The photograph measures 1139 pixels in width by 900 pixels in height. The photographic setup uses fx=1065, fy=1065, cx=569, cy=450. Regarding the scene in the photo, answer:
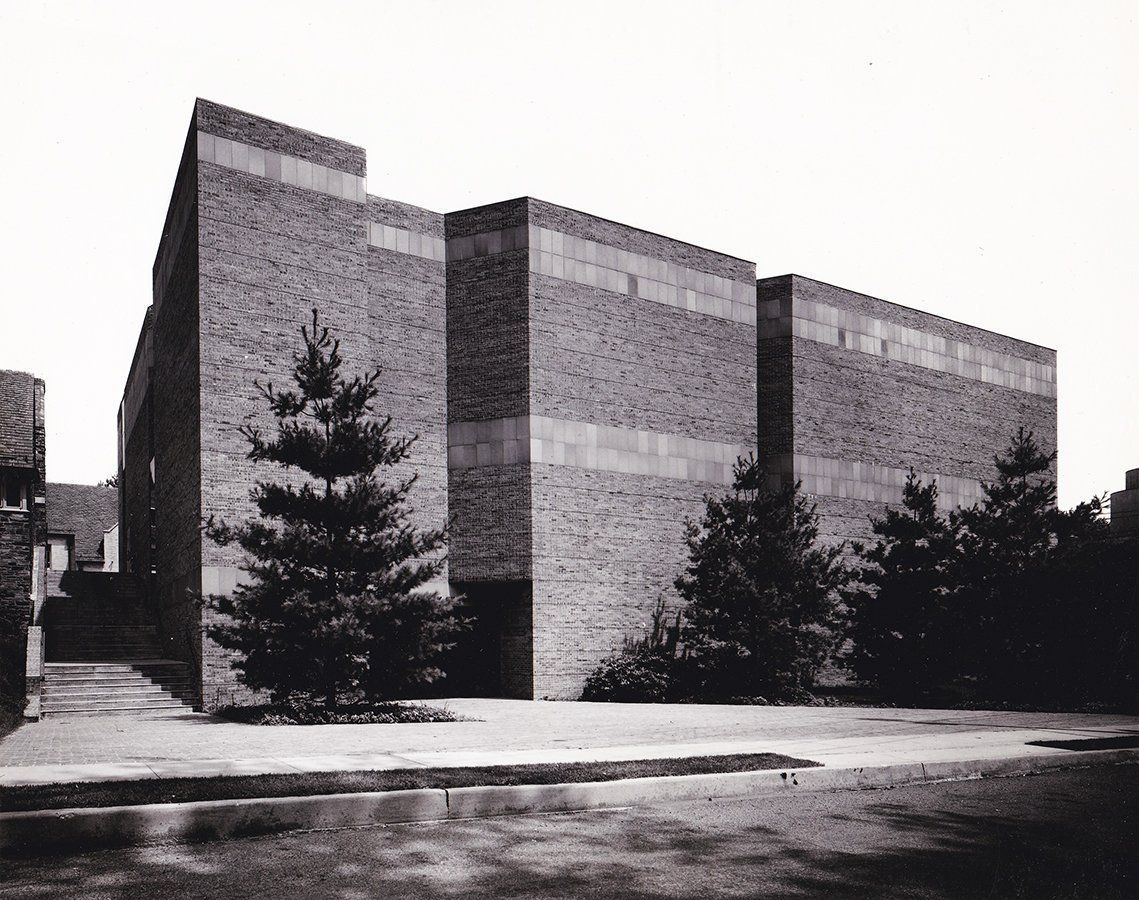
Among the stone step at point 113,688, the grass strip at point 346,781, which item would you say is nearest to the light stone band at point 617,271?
the stone step at point 113,688

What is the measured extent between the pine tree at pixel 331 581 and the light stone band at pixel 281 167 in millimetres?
7915

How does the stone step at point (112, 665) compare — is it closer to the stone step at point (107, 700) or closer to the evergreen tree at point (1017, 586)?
the stone step at point (107, 700)

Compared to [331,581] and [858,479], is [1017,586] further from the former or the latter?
[331,581]

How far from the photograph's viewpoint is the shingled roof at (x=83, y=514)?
64062 millimetres

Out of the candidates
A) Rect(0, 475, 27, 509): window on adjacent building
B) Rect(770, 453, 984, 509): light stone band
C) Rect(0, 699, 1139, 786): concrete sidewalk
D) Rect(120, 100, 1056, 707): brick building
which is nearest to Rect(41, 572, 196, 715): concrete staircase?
Rect(120, 100, 1056, 707): brick building

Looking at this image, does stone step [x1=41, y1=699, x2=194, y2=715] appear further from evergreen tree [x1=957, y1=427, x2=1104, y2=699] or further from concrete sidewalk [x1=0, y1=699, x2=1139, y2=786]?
evergreen tree [x1=957, y1=427, x2=1104, y2=699]

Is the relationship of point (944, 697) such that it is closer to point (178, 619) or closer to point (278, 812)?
point (178, 619)

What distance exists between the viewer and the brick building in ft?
85.4

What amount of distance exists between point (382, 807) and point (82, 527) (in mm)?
63217

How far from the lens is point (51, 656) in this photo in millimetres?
27875

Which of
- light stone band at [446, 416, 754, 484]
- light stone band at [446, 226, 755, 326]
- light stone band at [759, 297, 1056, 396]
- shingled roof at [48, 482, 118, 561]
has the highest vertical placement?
light stone band at [446, 226, 755, 326]

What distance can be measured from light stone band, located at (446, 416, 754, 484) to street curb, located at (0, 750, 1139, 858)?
1864 cm

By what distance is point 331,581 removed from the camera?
20.3m

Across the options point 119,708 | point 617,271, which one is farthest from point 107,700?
point 617,271
